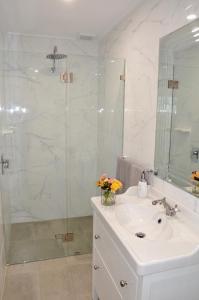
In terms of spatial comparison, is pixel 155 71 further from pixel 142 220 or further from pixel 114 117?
pixel 142 220

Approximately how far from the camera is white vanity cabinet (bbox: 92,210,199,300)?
1137mm

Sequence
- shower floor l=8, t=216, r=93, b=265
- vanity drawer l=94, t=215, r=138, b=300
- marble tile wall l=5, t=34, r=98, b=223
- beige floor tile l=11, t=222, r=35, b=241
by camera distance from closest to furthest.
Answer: vanity drawer l=94, t=215, r=138, b=300
shower floor l=8, t=216, r=93, b=265
beige floor tile l=11, t=222, r=35, b=241
marble tile wall l=5, t=34, r=98, b=223

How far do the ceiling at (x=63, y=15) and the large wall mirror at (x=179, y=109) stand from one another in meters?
0.72

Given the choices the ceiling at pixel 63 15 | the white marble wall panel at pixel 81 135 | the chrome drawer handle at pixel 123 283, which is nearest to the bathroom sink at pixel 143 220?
the chrome drawer handle at pixel 123 283

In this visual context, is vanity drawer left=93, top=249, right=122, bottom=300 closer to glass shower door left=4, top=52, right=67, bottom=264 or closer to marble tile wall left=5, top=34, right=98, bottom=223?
glass shower door left=4, top=52, right=67, bottom=264

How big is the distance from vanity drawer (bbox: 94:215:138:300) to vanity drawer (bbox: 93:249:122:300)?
2.2 inches

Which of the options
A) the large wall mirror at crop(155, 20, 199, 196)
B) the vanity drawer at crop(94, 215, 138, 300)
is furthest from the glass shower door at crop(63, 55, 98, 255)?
the large wall mirror at crop(155, 20, 199, 196)

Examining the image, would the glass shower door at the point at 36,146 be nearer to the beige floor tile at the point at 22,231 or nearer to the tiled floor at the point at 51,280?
the beige floor tile at the point at 22,231

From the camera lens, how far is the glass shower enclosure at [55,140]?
2930 millimetres

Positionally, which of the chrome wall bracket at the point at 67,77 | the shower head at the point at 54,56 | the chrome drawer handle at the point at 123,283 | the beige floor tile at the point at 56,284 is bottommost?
the beige floor tile at the point at 56,284

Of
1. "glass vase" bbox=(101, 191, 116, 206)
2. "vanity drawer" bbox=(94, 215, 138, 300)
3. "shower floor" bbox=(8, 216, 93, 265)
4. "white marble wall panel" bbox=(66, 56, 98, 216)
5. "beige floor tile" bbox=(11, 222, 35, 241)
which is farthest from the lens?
"white marble wall panel" bbox=(66, 56, 98, 216)

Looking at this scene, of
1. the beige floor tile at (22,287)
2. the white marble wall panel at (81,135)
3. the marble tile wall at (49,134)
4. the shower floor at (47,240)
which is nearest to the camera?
the beige floor tile at (22,287)

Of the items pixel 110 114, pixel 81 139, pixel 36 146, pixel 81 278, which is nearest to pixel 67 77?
Result: pixel 110 114

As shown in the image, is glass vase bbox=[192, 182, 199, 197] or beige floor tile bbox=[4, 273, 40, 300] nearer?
glass vase bbox=[192, 182, 199, 197]
